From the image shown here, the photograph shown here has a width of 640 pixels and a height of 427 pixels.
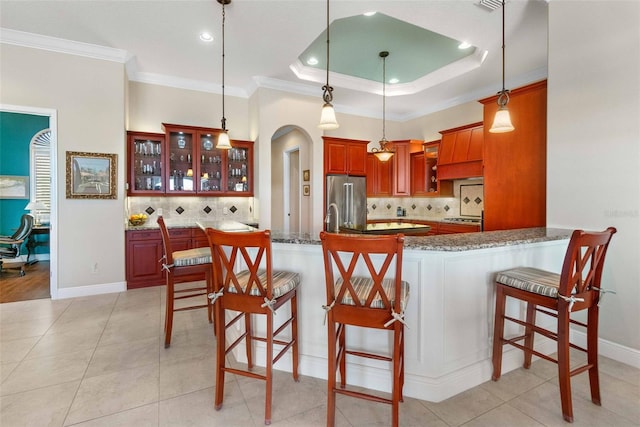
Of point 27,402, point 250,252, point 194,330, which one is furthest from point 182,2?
point 27,402

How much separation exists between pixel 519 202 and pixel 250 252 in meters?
2.96

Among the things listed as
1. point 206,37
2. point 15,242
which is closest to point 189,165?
point 206,37

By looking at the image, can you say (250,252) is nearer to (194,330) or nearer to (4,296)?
(194,330)

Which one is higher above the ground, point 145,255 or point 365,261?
point 365,261

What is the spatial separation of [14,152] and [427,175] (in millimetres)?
8297

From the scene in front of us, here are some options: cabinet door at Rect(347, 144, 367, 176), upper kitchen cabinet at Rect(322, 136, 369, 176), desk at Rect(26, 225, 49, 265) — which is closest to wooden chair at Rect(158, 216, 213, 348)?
upper kitchen cabinet at Rect(322, 136, 369, 176)

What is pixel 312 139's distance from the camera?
17.4 feet

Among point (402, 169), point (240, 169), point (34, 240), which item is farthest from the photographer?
point (402, 169)

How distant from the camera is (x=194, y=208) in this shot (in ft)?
16.8

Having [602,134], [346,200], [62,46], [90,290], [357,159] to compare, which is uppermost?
[62,46]

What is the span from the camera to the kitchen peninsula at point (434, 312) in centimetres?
191

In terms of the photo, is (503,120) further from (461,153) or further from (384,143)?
(461,153)

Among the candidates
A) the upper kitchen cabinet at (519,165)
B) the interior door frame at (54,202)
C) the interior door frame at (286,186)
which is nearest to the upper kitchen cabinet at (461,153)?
the upper kitchen cabinet at (519,165)

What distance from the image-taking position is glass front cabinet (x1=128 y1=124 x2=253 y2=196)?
4.55 metres
